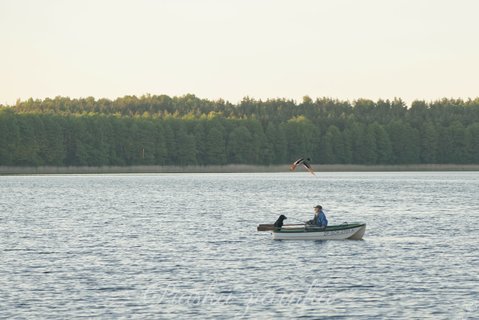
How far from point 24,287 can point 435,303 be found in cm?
1880

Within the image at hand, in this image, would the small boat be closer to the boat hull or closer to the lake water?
the boat hull

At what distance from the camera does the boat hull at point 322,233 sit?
67.4m

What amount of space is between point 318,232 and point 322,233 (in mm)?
356

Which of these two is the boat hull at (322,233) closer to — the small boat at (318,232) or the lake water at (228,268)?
the small boat at (318,232)

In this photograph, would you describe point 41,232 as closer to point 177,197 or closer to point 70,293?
point 70,293

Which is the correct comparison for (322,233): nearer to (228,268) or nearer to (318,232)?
(318,232)

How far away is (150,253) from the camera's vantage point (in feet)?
201

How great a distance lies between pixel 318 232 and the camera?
67.3m

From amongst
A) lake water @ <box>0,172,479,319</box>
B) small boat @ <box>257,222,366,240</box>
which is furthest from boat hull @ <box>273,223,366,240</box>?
lake water @ <box>0,172,479,319</box>

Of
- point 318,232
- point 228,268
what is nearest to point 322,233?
point 318,232

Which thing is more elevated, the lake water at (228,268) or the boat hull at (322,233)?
the boat hull at (322,233)

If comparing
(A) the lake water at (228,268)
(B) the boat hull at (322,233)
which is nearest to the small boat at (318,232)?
(B) the boat hull at (322,233)

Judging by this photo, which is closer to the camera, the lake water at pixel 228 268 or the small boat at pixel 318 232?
the lake water at pixel 228 268

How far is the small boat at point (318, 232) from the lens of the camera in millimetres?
67312
